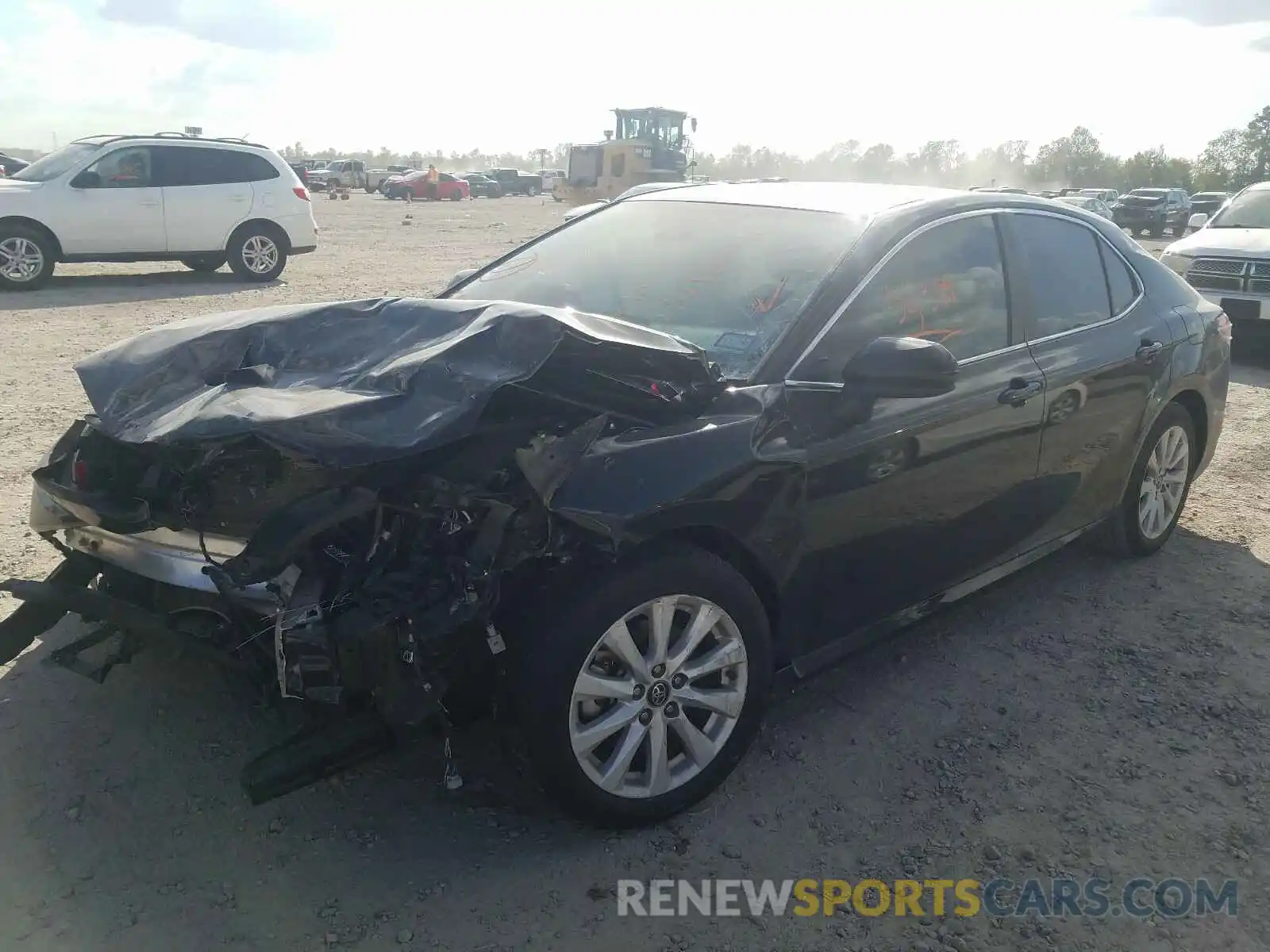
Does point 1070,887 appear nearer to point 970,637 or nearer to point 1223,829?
point 1223,829

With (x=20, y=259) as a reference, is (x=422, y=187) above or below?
above

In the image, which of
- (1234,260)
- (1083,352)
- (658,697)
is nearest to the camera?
(658,697)

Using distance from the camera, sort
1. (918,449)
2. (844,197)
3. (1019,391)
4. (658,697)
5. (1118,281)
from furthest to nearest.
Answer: (1118,281) < (844,197) < (1019,391) < (918,449) < (658,697)

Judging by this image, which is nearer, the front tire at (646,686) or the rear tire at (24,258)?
the front tire at (646,686)

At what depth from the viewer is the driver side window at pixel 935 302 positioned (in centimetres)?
322

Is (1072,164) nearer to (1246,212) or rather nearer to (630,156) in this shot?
(630,156)

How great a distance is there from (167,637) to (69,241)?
11982 mm

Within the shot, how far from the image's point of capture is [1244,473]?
6.52 m

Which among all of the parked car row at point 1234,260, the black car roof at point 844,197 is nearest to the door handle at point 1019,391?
the black car roof at point 844,197

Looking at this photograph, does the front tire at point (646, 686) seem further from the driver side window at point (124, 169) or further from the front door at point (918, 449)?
the driver side window at point (124, 169)

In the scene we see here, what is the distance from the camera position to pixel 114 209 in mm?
12906

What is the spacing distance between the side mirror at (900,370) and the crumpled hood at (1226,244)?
913 centimetres

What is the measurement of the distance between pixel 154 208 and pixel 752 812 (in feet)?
42.1

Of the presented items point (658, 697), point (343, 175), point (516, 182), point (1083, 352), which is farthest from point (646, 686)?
point (343, 175)
